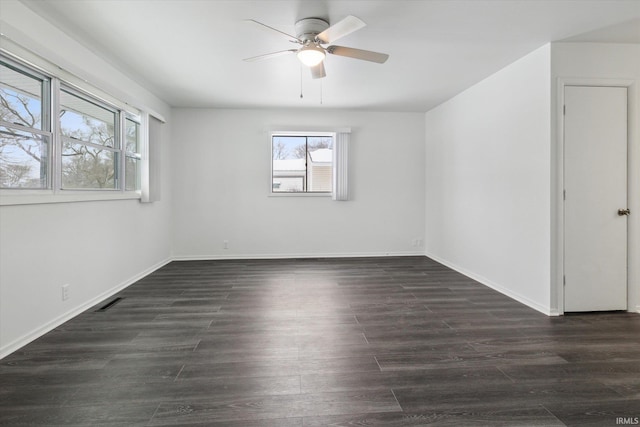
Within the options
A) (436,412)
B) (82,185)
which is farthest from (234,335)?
(82,185)

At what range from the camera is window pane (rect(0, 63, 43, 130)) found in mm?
2266

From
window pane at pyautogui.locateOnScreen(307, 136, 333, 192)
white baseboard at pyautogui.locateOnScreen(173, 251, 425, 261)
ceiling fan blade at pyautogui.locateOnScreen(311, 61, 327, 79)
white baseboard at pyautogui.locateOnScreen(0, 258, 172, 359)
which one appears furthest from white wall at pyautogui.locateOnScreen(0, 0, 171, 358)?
window pane at pyautogui.locateOnScreen(307, 136, 333, 192)

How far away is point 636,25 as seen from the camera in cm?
267

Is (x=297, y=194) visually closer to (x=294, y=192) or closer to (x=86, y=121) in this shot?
(x=294, y=192)

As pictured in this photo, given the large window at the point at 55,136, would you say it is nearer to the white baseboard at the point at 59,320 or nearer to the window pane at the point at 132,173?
the window pane at the point at 132,173

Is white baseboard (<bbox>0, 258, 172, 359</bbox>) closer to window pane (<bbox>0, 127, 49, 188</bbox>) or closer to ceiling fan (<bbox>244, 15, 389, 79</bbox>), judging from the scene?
window pane (<bbox>0, 127, 49, 188</bbox>)

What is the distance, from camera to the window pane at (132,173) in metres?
4.09

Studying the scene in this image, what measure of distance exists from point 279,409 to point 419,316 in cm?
171

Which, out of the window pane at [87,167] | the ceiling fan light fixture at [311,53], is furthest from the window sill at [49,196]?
the ceiling fan light fixture at [311,53]

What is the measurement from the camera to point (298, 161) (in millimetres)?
5840

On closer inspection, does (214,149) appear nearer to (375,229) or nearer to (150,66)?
(150,66)

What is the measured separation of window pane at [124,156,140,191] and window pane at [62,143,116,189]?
0.93 feet

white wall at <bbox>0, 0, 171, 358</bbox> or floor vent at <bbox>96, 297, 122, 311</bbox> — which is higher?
white wall at <bbox>0, 0, 171, 358</bbox>

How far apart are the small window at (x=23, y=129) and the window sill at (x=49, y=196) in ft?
0.23
